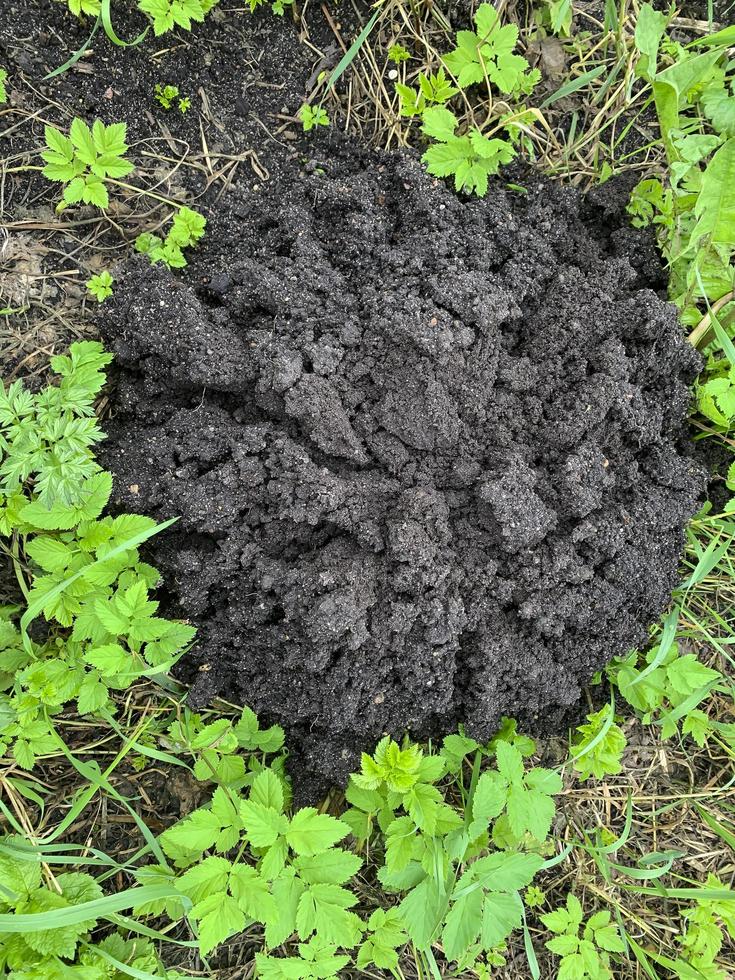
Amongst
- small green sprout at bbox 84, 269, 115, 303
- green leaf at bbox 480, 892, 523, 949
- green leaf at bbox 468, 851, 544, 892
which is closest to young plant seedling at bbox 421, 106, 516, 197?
small green sprout at bbox 84, 269, 115, 303

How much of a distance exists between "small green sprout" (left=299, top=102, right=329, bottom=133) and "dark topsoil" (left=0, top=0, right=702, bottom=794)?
235 mm

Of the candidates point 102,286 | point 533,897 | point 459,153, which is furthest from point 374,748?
point 459,153

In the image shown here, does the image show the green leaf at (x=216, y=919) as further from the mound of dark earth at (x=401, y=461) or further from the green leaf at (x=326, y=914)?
the mound of dark earth at (x=401, y=461)

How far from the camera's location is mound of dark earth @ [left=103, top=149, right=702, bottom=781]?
2072 mm

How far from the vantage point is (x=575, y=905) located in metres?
2.30

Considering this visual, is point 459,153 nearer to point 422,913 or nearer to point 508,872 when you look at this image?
point 508,872

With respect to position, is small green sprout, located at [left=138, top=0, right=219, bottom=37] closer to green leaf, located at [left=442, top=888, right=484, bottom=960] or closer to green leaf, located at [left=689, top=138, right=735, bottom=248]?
green leaf, located at [left=689, top=138, right=735, bottom=248]

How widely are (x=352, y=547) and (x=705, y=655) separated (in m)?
1.46

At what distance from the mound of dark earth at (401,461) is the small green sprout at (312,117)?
0.29m

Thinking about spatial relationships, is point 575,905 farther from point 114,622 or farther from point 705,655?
point 114,622

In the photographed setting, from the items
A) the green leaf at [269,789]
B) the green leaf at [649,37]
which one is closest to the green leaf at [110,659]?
the green leaf at [269,789]

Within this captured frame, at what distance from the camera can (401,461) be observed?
2131mm

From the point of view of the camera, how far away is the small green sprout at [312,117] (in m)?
2.40

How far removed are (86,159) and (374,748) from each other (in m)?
2.07
